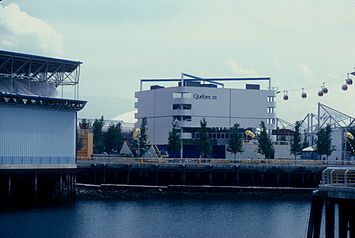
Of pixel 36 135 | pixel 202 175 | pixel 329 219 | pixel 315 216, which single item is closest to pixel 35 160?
pixel 36 135

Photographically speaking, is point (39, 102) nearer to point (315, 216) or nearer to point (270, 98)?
point (315, 216)

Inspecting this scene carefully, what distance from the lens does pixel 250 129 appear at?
165250 mm

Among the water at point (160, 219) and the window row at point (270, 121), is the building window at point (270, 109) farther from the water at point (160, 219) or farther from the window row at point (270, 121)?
the water at point (160, 219)

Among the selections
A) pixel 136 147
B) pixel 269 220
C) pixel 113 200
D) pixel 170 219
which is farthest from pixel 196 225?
pixel 136 147

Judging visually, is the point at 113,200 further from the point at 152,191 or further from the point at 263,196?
the point at 263,196

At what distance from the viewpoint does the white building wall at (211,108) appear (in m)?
160

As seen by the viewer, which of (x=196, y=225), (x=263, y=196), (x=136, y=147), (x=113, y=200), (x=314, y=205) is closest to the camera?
(x=314, y=205)

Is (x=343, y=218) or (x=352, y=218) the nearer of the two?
(x=343, y=218)

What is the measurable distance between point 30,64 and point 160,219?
31.4 m

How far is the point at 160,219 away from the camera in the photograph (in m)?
68.1

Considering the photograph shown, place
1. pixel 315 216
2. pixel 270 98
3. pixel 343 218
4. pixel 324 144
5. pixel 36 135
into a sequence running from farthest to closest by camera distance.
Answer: pixel 270 98 → pixel 324 144 → pixel 36 135 → pixel 315 216 → pixel 343 218

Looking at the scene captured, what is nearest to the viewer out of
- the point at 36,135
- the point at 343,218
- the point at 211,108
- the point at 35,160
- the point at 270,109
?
the point at 343,218

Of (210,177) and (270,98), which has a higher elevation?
(270,98)

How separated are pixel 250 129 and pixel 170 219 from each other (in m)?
99.4
